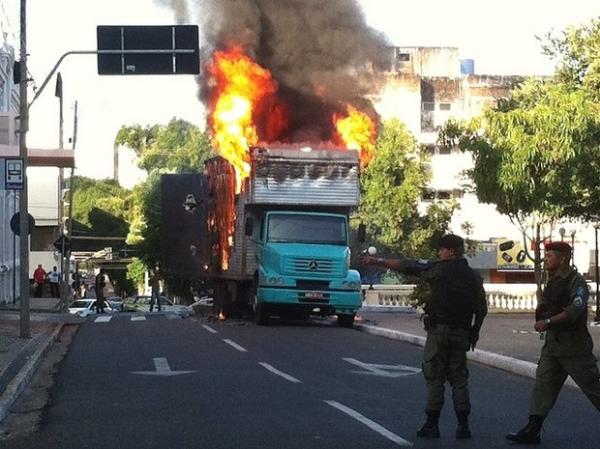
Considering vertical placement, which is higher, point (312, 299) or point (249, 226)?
point (249, 226)

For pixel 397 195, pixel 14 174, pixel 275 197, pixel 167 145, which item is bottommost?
pixel 275 197

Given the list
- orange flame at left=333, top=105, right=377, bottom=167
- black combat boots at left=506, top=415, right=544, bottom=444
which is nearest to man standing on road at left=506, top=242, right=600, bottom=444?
black combat boots at left=506, top=415, right=544, bottom=444

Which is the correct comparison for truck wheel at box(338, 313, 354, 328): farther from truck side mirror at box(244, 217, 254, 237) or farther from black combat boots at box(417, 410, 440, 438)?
black combat boots at box(417, 410, 440, 438)

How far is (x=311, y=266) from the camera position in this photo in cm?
2970

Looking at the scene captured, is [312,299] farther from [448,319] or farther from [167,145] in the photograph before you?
[167,145]

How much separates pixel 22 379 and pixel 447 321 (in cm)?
713

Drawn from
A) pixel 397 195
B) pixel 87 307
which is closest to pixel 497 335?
pixel 87 307

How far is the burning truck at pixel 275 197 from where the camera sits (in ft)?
97.6

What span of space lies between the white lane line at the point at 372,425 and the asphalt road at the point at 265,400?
0.01m

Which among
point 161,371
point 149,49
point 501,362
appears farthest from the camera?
point 149,49

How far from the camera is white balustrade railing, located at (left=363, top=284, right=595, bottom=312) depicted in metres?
41.9

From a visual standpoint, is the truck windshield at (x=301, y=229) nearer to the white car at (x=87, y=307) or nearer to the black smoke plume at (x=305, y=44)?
the black smoke plume at (x=305, y=44)

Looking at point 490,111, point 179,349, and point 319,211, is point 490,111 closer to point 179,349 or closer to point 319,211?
point 319,211

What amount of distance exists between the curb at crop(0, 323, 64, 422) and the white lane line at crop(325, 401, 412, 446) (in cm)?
352
